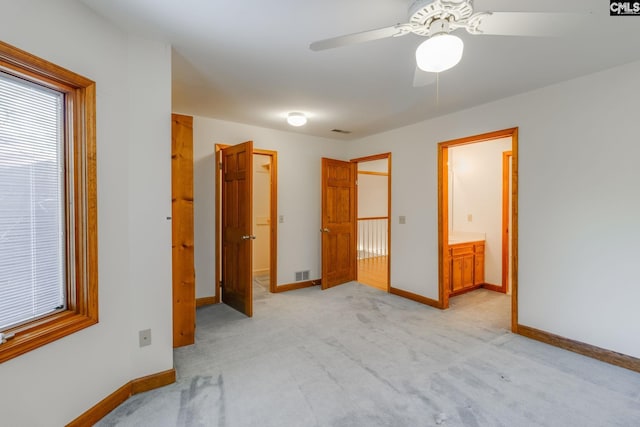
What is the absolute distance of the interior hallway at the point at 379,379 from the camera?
5.88 feet

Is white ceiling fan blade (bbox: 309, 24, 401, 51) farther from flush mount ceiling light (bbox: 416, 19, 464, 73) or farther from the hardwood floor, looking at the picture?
the hardwood floor

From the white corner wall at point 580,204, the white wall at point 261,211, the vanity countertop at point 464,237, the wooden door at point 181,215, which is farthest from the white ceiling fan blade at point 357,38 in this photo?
the white wall at point 261,211

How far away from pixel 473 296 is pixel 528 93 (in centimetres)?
274

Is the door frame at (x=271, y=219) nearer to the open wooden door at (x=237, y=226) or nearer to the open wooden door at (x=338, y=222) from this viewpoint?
the open wooden door at (x=237, y=226)

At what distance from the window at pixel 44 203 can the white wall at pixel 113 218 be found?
7cm

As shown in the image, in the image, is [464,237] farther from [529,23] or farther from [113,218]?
[113,218]

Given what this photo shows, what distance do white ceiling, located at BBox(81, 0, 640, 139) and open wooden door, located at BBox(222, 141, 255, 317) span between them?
61 cm

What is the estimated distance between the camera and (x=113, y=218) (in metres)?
1.85

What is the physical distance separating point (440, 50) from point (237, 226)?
2.88 meters

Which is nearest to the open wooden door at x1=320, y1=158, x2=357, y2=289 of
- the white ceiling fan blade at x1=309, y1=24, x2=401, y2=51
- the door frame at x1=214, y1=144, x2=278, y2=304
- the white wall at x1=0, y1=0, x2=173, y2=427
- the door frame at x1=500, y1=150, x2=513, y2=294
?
the door frame at x1=214, y1=144, x2=278, y2=304

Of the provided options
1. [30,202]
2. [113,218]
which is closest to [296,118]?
[113,218]

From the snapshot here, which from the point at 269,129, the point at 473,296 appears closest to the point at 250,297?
the point at 269,129

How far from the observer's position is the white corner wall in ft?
7.66

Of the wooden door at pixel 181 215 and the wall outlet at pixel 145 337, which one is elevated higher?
the wooden door at pixel 181 215
